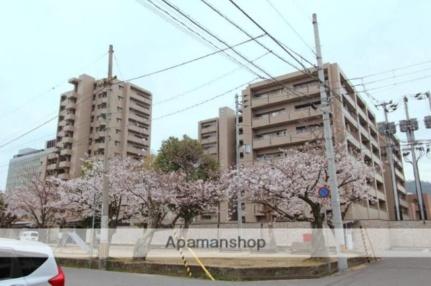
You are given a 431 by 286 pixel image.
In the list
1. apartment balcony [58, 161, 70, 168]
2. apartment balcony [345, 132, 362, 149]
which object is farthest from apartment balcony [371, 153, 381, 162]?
apartment balcony [58, 161, 70, 168]

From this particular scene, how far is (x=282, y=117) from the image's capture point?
125 feet

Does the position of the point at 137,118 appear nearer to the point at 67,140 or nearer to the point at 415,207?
the point at 67,140

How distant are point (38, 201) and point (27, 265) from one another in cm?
2596

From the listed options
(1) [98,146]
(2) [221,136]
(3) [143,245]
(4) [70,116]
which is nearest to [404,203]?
(2) [221,136]

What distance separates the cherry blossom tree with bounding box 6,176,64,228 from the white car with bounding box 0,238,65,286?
22583 millimetres

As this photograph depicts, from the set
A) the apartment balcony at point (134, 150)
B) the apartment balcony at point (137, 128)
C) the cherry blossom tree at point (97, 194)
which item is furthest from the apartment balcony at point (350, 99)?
the apartment balcony at point (137, 128)

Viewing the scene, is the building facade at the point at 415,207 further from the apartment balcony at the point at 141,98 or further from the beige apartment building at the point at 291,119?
the apartment balcony at the point at 141,98

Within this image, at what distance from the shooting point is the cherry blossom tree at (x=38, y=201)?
2595 centimetres

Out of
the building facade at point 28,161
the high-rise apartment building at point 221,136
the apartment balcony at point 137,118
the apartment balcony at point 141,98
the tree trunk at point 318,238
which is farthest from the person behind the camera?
the apartment balcony at point 141,98

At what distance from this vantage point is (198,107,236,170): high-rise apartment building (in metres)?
52.8

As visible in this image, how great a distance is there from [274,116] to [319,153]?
801 inches

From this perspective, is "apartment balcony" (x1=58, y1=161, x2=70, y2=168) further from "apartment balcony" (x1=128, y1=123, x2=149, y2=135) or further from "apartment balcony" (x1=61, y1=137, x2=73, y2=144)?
"apartment balcony" (x1=128, y1=123, x2=149, y2=135)

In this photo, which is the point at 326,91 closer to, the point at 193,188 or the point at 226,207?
the point at 193,188

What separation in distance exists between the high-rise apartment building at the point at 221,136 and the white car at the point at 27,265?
44.1 meters
